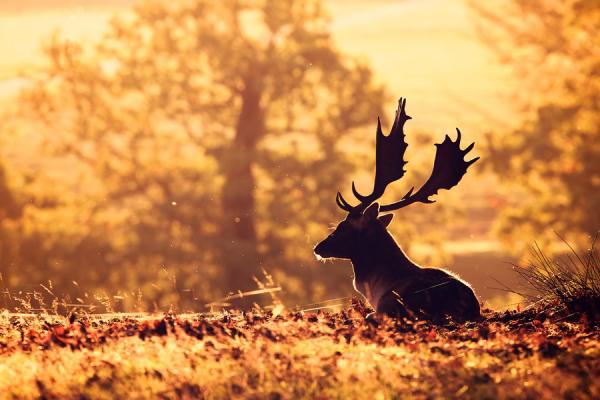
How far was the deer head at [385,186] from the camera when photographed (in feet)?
30.3

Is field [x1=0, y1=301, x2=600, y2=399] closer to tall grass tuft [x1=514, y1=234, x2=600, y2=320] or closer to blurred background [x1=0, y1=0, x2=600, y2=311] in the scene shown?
tall grass tuft [x1=514, y1=234, x2=600, y2=320]

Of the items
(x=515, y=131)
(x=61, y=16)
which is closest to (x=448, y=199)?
(x=515, y=131)

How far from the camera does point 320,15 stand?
1256 inches

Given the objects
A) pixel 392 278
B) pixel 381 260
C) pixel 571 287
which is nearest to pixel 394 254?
pixel 381 260

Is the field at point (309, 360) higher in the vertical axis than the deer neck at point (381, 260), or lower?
lower

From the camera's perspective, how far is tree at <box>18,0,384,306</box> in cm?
2942

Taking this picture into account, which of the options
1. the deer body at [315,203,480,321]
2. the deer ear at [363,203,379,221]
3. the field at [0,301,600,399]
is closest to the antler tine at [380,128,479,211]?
the deer ear at [363,203,379,221]

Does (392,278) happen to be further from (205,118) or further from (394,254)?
(205,118)

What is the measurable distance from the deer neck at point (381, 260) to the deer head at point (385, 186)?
7 cm

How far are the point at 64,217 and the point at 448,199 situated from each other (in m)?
13.6

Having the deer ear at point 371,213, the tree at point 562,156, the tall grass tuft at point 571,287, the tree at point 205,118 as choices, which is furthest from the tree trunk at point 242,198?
the tall grass tuft at point 571,287

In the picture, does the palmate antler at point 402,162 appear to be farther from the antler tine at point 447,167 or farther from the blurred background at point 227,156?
the blurred background at point 227,156

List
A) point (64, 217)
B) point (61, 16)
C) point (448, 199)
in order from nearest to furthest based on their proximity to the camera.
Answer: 1. point (64, 217)
2. point (448, 199)
3. point (61, 16)

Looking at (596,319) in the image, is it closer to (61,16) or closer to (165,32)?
(165,32)
